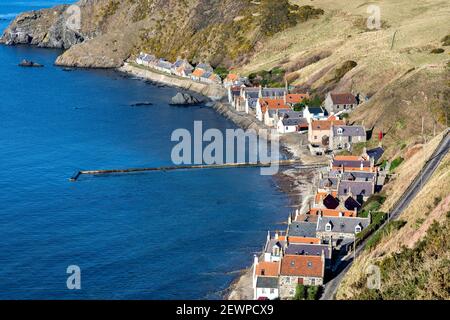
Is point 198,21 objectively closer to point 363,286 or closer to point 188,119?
point 188,119

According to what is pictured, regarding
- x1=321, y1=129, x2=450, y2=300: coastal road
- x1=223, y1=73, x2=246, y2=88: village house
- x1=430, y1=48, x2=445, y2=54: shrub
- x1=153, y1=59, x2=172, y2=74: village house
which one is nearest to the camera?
x1=321, y1=129, x2=450, y2=300: coastal road

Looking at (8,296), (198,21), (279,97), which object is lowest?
(8,296)

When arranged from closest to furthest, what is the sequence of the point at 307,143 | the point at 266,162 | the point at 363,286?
the point at 363,286, the point at 266,162, the point at 307,143

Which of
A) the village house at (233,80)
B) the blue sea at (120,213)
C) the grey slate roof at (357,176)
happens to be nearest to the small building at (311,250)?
the blue sea at (120,213)

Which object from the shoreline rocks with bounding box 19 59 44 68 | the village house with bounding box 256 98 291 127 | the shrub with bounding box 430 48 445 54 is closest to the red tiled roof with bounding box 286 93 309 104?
the village house with bounding box 256 98 291 127

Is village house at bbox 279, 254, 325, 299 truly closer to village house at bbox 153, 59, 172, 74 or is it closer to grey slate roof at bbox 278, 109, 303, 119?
grey slate roof at bbox 278, 109, 303, 119

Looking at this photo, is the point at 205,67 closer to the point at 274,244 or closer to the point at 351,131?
the point at 351,131

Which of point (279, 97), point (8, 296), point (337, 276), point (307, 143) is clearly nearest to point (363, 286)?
point (337, 276)
